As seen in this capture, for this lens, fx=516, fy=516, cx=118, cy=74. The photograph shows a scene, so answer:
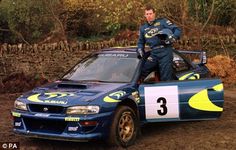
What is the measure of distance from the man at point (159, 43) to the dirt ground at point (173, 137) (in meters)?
0.94

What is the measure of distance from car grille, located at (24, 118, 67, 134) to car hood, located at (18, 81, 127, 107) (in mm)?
257

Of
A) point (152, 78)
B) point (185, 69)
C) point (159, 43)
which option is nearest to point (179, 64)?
point (185, 69)

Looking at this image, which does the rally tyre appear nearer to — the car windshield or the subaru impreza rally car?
the subaru impreza rally car

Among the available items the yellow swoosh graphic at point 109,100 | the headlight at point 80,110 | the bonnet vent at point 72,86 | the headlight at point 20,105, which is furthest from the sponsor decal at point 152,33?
the headlight at point 20,105

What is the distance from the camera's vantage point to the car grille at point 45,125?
285 inches

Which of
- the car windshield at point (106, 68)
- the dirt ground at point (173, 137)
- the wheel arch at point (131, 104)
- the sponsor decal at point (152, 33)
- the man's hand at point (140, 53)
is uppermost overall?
the sponsor decal at point (152, 33)

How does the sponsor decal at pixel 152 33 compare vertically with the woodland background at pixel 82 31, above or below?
above

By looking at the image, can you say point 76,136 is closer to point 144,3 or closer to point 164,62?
point 164,62

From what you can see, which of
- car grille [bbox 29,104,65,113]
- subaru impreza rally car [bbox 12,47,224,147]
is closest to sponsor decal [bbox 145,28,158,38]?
subaru impreza rally car [bbox 12,47,224,147]

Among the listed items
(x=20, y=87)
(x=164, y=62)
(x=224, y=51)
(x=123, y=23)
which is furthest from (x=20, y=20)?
(x=164, y=62)

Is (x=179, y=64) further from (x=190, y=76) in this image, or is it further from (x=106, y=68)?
(x=106, y=68)

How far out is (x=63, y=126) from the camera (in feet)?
23.7

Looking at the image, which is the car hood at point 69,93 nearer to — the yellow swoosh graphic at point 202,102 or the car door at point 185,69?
the yellow swoosh graphic at point 202,102

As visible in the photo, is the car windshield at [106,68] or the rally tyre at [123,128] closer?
the rally tyre at [123,128]
